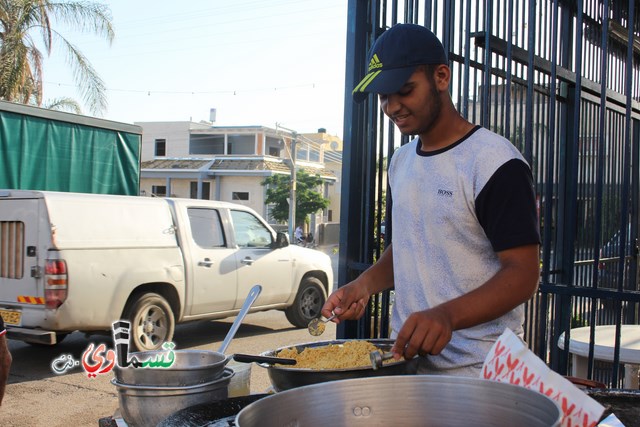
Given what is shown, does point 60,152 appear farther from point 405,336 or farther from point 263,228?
point 405,336

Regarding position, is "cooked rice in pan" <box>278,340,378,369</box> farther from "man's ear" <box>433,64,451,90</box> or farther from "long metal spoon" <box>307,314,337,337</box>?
"man's ear" <box>433,64,451,90</box>

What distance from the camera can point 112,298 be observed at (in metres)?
8.09

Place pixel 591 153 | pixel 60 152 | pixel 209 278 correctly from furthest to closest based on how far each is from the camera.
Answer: pixel 60 152 → pixel 209 278 → pixel 591 153

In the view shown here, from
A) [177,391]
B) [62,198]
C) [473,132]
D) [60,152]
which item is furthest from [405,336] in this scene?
[60,152]

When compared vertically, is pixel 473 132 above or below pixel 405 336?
above

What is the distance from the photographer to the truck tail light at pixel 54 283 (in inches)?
296

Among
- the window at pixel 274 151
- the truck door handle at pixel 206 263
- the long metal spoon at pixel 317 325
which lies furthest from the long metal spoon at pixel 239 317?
the window at pixel 274 151

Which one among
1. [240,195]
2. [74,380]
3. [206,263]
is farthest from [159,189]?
[74,380]

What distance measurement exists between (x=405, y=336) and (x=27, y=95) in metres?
18.6

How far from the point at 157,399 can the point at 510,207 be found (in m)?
1.05

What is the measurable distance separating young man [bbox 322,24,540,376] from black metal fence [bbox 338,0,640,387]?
1365 millimetres

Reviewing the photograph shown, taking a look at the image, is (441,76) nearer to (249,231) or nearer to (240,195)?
(249,231)

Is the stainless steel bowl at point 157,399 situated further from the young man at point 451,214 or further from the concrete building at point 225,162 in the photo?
the concrete building at point 225,162

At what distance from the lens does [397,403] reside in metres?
1.19
